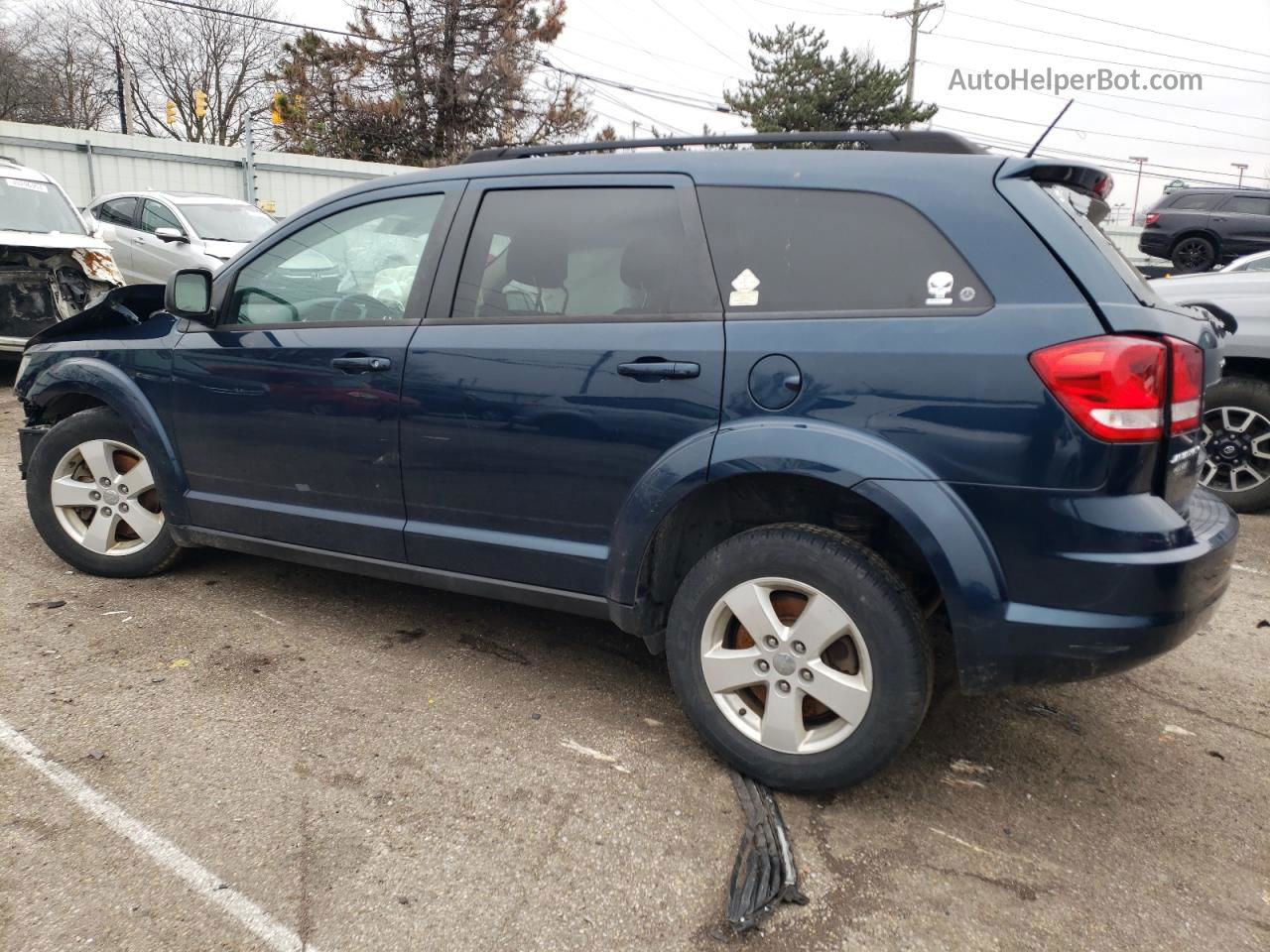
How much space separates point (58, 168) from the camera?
58.9 ft

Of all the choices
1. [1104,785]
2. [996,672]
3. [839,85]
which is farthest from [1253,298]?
[839,85]

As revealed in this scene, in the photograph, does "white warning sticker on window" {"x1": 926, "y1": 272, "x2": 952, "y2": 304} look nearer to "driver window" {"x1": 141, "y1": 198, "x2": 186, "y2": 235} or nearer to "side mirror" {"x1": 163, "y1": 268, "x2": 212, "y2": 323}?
"side mirror" {"x1": 163, "y1": 268, "x2": 212, "y2": 323}

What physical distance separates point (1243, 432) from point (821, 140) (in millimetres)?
4070

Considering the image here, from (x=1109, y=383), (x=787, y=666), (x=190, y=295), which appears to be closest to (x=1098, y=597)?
(x=1109, y=383)

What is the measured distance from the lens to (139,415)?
12.5 ft

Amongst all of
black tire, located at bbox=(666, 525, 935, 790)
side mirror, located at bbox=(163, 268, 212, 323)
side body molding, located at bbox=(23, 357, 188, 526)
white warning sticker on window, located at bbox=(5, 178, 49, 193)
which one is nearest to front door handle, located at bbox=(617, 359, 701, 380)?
black tire, located at bbox=(666, 525, 935, 790)

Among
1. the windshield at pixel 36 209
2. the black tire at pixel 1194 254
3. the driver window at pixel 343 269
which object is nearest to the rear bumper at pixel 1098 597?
the driver window at pixel 343 269

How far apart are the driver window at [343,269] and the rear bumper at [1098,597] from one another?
2.11 m

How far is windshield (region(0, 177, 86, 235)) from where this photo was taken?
8.69 m

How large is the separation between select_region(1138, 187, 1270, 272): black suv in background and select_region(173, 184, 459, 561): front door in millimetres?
17887

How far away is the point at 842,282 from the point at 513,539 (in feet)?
4.17

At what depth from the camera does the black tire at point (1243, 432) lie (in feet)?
17.8

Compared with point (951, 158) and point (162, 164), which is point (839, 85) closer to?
point (162, 164)

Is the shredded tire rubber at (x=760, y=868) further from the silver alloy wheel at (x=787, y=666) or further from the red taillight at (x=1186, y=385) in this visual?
the red taillight at (x=1186, y=385)
